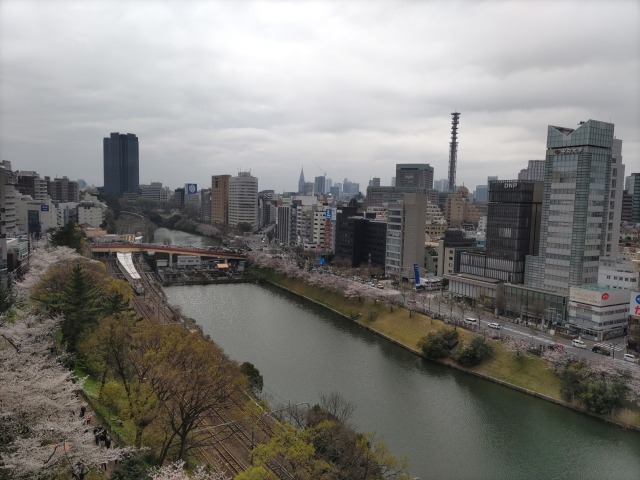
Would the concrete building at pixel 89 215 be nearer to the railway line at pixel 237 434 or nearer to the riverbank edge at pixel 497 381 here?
the riverbank edge at pixel 497 381

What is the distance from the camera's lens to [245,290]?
99.1 feet

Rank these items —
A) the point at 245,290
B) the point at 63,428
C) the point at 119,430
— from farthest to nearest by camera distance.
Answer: the point at 245,290, the point at 119,430, the point at 63,428

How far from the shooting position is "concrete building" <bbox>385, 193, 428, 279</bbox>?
94.5 feet

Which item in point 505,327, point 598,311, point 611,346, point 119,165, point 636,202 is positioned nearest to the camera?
point 611,346

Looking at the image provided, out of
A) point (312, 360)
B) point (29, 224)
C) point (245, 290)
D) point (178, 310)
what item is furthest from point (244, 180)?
point (312, 360)

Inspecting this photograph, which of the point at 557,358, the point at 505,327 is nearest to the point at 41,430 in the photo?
the point at 557,358

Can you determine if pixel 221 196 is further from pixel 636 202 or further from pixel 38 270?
pixel 636 202

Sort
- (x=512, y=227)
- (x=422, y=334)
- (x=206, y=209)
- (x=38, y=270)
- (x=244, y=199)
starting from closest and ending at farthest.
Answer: (x=422, y=334) < (x=38, y=270) < (x=512, y=227) < (x=244, y=199) < (x=206, y=209)

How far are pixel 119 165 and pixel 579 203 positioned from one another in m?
120

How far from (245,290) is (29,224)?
77.5 feet

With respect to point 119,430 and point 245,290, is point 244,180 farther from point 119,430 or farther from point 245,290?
point 119,430

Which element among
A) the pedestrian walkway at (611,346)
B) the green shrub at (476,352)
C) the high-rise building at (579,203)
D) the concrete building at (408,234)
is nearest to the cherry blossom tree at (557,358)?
the green shrub at (476,352)

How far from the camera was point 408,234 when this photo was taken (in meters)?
29.1

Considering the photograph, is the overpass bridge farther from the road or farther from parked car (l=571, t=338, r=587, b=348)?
parked car (l=571, t=338, r=587, b=348)
